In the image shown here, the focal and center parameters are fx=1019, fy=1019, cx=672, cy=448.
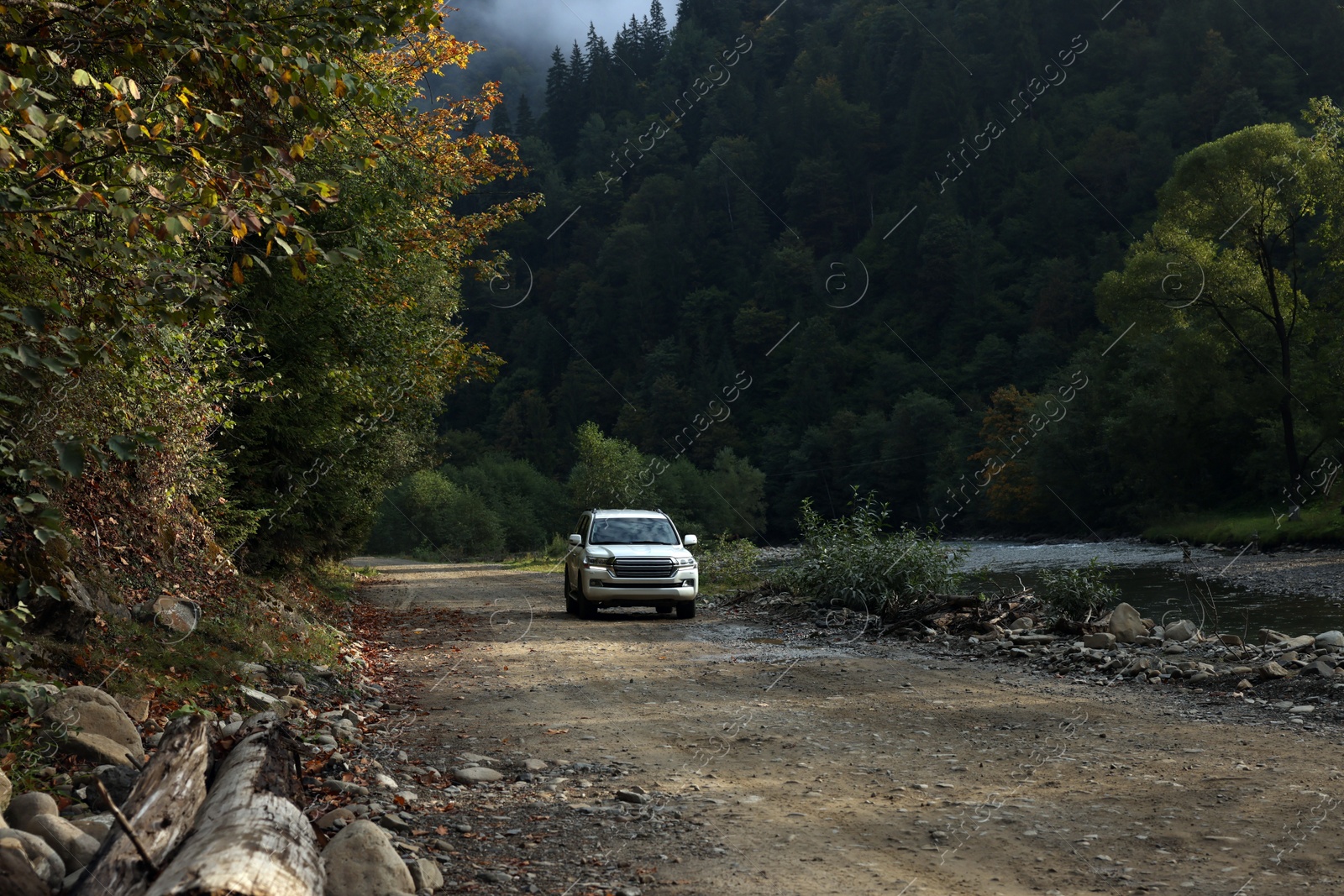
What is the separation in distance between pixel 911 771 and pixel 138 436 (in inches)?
210

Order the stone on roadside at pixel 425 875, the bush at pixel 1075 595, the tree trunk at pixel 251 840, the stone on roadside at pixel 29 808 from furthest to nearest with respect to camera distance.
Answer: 1. the bush at pixel 1075 595
2. the stone on roadside at pixel 29 808
3. the stone on roadside at pixel 425 875
4. the tree trunk at pixel 251 840

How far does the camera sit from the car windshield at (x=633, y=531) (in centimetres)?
1978

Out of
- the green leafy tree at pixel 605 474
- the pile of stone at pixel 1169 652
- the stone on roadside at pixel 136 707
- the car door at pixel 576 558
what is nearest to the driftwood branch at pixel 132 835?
the stone on roadside at pixel 136 707

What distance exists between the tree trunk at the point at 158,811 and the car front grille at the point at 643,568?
1304 cm

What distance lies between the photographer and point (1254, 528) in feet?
139

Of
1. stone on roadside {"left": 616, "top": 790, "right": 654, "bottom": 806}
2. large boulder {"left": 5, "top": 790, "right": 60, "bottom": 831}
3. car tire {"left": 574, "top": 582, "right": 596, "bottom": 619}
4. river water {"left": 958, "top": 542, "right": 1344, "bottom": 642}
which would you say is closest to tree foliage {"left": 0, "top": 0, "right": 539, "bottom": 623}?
large boulder {"left": 5, "top": 790, "right": 60, "bottom": 831}

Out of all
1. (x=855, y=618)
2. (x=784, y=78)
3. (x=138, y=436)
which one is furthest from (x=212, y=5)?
(x=784, y=78)

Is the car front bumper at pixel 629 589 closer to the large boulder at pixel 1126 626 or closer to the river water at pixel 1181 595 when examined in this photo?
the river water at pixel 1181 595

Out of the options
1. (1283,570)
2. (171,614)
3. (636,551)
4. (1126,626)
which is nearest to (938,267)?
(1283,570)

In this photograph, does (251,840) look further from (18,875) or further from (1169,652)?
(1169,652)

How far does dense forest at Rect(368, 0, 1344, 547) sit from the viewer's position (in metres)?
45.4

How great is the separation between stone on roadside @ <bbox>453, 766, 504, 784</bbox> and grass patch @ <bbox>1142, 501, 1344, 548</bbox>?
38744 mm

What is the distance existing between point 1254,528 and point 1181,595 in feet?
69.9

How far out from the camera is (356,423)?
16.8 meters
